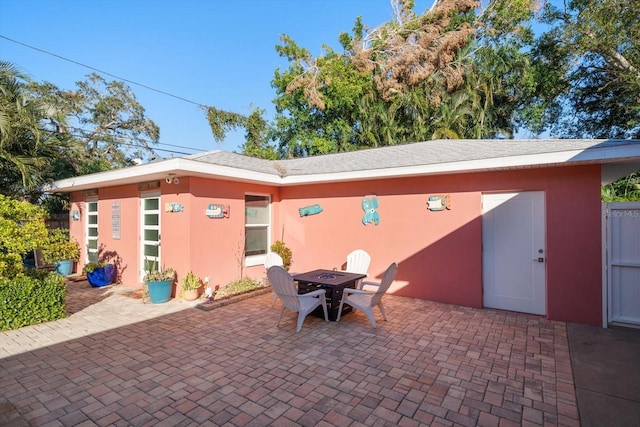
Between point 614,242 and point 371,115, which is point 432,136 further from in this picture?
point 614,242

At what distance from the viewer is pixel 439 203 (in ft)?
21.2

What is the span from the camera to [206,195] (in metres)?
6.89

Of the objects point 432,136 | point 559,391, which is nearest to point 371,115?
point 432,136

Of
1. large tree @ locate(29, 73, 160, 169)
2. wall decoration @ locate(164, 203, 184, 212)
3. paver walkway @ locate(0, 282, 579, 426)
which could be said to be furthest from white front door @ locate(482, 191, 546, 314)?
large tree @ locate(29, 73, 160, 169)

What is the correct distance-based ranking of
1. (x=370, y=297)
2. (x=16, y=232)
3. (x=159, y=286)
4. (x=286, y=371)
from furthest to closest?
1. (x=159, y=286)
2. (x=370, y=297)
3. (x=16, y=232)
4. (x=286, y=371)

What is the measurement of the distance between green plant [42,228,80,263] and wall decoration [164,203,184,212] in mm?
3430

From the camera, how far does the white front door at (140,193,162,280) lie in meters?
7.44

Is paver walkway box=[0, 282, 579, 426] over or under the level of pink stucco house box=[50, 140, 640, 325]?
under

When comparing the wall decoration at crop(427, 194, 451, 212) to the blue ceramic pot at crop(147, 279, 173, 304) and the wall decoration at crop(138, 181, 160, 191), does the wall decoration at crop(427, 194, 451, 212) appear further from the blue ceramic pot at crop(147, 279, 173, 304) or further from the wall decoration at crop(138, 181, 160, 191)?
the wall decoration at crop(138, 181, 160, 191)

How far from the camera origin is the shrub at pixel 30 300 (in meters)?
4.93

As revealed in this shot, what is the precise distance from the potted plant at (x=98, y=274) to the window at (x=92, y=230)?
5.13 ft

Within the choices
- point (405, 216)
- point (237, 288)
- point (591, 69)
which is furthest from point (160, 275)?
point (591, 69)

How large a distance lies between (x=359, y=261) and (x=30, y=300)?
597cm

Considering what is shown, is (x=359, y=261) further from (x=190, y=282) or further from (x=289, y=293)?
(x=190, y=282)
